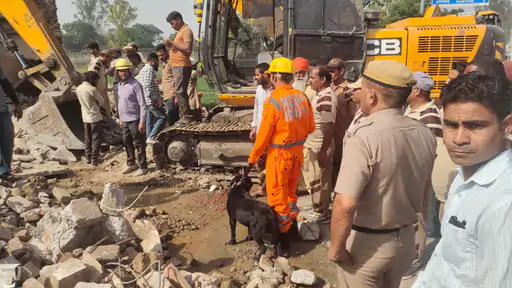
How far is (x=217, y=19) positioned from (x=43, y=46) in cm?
404

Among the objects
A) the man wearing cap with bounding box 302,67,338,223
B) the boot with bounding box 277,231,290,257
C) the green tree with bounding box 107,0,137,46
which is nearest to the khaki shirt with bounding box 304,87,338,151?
the man wearing cap with bounding box 302,67,338,223

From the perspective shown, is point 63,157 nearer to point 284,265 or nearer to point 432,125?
point 284,265

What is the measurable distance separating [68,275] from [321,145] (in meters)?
2.76

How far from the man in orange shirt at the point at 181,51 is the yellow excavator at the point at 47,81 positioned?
7.61ft

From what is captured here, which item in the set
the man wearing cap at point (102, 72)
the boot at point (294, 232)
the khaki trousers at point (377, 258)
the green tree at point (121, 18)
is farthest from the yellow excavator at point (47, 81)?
the green tree at point (121, 18)

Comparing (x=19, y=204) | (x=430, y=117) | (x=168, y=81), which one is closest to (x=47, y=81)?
(x=168, y=81)

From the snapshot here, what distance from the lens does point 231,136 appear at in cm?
582

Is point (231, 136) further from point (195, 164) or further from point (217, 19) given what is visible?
point (217, 19)

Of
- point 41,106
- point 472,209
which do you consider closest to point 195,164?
point 41,106

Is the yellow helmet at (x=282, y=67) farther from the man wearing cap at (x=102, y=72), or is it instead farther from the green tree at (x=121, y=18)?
the green tree at (x=121, y=18)

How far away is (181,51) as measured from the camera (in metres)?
6.02

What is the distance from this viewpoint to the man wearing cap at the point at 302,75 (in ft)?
14.8

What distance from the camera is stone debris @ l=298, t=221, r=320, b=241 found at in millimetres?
4059

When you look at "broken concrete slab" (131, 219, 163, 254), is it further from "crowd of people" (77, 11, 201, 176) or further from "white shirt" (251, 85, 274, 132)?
"crowd of people" (77, 11, 201, 176)
